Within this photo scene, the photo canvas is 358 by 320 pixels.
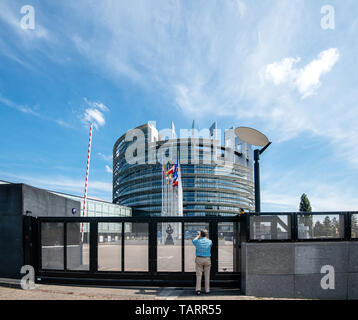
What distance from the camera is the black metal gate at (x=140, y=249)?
823 cm

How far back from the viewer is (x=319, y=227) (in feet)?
25.1

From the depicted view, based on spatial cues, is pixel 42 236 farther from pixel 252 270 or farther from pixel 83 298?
pixel 252 270

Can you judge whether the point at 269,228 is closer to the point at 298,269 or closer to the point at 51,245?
the point at 298,269

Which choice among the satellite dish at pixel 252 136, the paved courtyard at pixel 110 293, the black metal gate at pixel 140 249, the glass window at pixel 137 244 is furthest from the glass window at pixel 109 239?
the satellite dish at pixel 252 136

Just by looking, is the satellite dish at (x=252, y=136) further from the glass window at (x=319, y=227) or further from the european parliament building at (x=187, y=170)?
the european parliament building at (x=187, y=170)

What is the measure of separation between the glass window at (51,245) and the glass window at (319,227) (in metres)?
7.93

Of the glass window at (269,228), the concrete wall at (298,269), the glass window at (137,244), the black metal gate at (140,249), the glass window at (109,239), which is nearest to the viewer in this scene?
the concrete wall at (298,269)

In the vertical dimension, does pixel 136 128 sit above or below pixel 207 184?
above

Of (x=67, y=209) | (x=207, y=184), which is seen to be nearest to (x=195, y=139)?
(x=207, y=184)

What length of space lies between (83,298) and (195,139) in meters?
101

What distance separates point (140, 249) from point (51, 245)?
3.24m

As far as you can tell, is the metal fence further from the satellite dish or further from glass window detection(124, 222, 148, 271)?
glass window detection(124, 222, 148, 271)

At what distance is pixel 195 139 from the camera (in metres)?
106

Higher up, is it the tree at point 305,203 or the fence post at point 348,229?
the fence post at point 348,229
